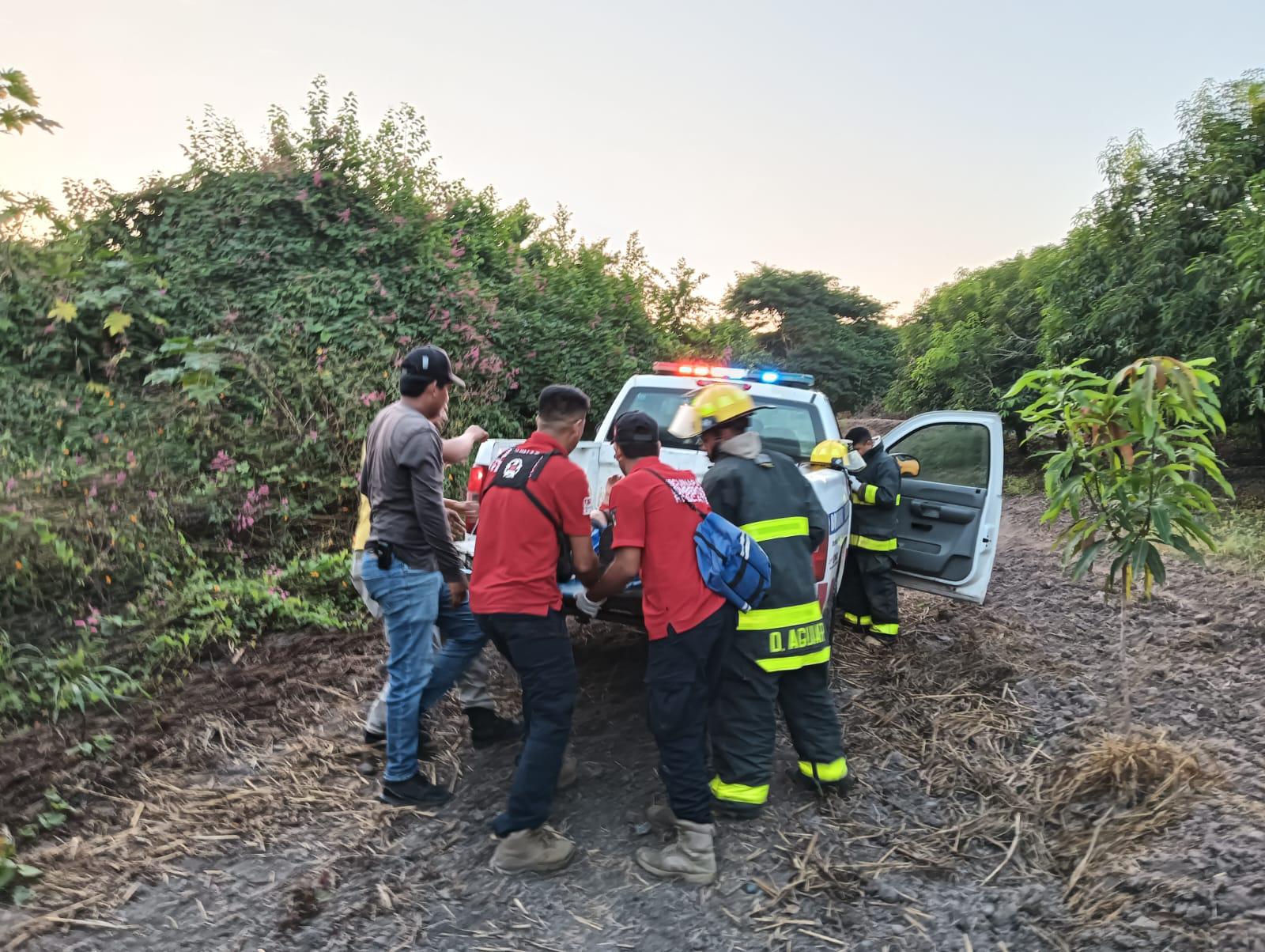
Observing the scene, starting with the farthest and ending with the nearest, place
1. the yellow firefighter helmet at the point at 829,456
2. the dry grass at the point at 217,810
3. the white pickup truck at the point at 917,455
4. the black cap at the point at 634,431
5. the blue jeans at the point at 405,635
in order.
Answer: the white pickup truck at the point at 917,455, the yellow firefighter helmet at the point at 829,456, the blue jeans at the point at 405,635, the black cap at the point at 634,431, the dry grass at the point at 217,810

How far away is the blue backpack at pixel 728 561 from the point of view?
3275mm

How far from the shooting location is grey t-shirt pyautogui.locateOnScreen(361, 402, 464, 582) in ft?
11.4

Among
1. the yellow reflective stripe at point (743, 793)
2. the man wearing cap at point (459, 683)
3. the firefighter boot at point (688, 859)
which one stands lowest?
the firefighter boot at point (688, 859)

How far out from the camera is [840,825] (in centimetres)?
364

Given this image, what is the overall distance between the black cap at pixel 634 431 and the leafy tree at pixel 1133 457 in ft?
6.11

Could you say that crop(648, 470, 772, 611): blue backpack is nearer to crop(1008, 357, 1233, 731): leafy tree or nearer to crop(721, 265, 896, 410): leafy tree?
crop(1008, 357, 1233, 731): leafy tree

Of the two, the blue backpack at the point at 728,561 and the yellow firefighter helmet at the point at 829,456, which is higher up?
the yellow firefighter helmet at the point at 829,456

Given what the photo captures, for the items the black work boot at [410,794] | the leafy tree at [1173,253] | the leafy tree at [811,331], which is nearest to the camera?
the black work boot at [410,794]

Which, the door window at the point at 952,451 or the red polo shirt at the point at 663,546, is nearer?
the red polo shirt at the point at 663,546

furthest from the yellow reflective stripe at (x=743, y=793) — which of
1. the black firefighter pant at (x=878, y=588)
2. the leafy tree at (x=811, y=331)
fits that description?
the leafy tree at (x=811, y=331)

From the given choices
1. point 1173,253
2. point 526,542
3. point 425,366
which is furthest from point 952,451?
point 1173,253

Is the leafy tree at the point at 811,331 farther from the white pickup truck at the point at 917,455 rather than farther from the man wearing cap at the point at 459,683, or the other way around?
the man wearing cap at the point at 459,683

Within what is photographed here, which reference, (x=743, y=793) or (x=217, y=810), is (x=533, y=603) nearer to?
(x=743, y=793)

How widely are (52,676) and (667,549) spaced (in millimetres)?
3786
